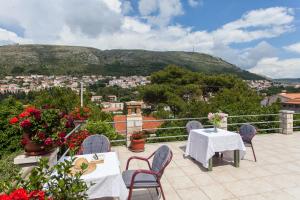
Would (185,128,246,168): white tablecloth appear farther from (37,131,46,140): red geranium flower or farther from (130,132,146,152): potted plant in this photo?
(37,131,46,140): red geranium flower

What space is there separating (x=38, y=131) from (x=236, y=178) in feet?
10.9

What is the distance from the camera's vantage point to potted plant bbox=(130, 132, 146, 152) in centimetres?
550

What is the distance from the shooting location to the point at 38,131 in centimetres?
262

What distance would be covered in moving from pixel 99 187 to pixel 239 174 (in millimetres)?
2799

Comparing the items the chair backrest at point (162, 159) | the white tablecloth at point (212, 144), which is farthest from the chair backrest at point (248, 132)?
the chair backrest at point (162, 159)

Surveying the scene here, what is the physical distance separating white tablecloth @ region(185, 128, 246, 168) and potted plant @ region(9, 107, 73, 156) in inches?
107

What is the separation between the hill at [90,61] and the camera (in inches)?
1729

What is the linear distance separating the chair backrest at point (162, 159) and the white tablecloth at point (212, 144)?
144 cm

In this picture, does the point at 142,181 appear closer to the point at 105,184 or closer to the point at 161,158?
the point at 161,158

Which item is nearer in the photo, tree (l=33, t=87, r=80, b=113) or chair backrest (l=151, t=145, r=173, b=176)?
chair backrest (l=151, t=145, r=173, b=176)

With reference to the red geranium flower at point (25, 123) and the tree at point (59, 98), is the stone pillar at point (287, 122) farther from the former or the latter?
the tree at point (59, 98)

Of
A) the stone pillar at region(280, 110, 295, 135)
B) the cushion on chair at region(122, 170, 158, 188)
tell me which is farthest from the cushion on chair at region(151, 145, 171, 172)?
the stone pillar at region(280, 110, 295, 135)

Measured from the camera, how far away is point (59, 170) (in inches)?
59.9

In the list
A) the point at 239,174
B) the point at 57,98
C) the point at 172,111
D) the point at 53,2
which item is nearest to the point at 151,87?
the point at 172,111
